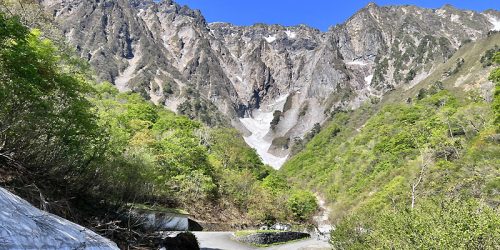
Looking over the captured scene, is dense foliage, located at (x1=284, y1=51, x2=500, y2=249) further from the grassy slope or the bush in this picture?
the bush

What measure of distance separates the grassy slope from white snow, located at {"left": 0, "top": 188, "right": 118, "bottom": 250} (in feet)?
116

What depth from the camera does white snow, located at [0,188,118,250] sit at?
5.04 metres

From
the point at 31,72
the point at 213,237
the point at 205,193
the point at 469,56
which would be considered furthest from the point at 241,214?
the point at 469,56

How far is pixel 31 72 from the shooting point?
645 inches

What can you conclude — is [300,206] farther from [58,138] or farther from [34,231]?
[34,231]

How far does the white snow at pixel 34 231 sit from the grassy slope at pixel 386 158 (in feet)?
116

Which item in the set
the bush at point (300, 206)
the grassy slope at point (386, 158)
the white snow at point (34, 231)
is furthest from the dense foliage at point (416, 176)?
the white snow at point (34, 231)

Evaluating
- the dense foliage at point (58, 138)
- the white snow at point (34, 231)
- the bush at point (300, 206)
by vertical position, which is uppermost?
the dense foliage at point (58, 138)

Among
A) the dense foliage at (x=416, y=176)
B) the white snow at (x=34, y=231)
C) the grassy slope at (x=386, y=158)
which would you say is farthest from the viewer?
the grassy slope at (x=386, y=158)

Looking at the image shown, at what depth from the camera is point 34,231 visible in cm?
544

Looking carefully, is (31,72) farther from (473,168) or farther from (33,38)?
(473,168)

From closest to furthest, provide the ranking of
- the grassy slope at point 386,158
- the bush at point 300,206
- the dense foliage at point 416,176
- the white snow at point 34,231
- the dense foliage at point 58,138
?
the white snow at point 34,231, the dense foliage at point 58,138, the dense foliage at point 416,176, the grassy slope at point 386,158, the bush at point 300,206

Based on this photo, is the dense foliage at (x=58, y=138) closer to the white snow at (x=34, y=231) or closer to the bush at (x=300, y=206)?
the white snow at (x=34, y=231)

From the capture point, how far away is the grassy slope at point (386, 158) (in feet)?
152
